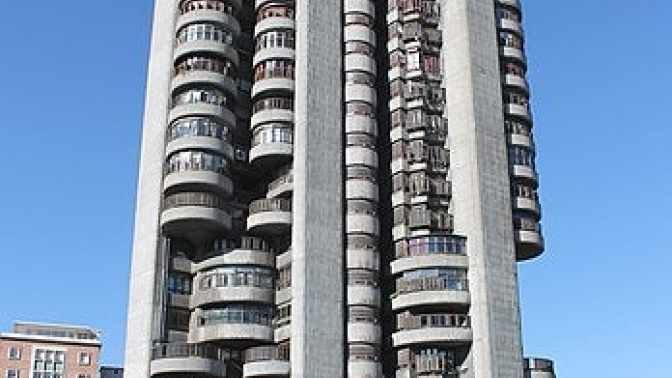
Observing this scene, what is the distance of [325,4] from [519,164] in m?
19.2

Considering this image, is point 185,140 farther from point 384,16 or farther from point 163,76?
point 384,16

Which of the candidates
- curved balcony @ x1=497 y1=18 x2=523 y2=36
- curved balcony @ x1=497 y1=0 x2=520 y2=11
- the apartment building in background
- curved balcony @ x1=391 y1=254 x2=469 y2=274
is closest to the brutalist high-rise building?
curved balcony @ x1=391 y1=254 x2=469 y2=274

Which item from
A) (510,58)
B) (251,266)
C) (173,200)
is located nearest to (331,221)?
(251,266)

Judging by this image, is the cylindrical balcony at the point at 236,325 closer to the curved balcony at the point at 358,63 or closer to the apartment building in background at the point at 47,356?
the curved balcony at the point at 358,63

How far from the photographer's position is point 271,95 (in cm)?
6750

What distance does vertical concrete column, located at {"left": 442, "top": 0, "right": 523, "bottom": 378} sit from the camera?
2382 inches

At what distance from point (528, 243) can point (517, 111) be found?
10727 millimetres

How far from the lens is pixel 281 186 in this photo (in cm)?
6500

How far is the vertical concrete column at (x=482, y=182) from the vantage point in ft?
198

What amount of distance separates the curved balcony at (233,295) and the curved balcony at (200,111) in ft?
40.4

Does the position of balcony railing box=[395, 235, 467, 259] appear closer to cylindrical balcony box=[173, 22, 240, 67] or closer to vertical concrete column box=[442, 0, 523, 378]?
vertical concrete column box=[442, 0, 523, 378]

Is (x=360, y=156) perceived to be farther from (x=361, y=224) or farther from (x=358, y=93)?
(x=361, y=224)

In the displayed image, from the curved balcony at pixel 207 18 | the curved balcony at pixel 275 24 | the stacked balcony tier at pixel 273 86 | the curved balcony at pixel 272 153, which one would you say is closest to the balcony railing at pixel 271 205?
the curved balcony at pixel 272 153

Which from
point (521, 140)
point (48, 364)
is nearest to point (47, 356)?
point (48, 364)
